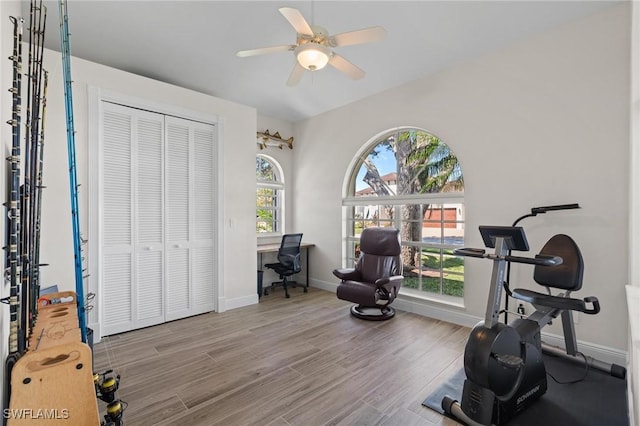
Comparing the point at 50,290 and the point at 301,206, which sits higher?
the point at 301,206

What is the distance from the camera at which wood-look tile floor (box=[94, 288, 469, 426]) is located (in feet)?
6.56

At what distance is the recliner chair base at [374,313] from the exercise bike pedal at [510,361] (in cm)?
192

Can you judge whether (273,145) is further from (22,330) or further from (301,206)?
(22,330)

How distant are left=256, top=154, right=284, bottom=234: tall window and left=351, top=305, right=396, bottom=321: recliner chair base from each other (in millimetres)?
2379

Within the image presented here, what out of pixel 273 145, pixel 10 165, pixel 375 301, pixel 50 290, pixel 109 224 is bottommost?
pixel 375 301

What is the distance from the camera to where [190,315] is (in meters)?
3.79

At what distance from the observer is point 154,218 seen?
353 cm

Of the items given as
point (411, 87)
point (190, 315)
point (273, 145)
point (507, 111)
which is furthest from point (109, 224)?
point (507, 111)

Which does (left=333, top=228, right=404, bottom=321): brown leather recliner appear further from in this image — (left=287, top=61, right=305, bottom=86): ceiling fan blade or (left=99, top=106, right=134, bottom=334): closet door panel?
(left=99, top=106, right=134, bottom=334): closet door panel

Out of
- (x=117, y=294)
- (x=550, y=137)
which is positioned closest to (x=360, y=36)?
(x=550, y=137)

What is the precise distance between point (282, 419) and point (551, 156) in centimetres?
329

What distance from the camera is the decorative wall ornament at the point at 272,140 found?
5220 millimetres

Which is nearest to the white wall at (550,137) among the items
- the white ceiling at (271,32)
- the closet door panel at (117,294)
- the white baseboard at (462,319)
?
the white baseboard at (462,319)

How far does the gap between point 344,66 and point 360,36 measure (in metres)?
0.38
